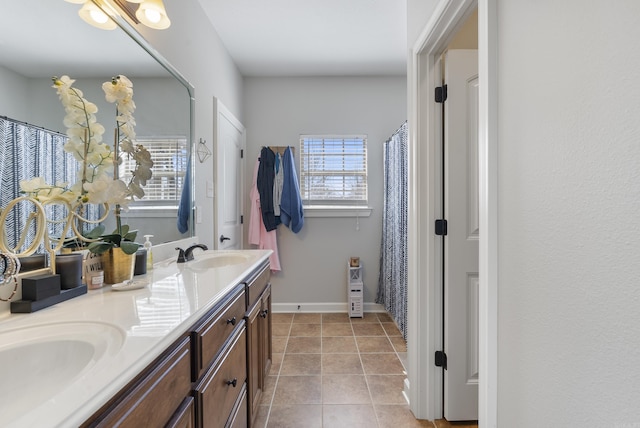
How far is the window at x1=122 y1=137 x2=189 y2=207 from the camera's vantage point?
1562 mm

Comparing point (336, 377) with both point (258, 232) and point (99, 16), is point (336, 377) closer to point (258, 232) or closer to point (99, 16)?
point (258, 232)

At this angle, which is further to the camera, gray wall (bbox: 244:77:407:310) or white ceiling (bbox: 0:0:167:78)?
gray wall (bbox: 244:77:407:310)

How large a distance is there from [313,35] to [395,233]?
1.89 meters

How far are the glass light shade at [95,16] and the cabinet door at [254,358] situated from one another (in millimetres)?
1405

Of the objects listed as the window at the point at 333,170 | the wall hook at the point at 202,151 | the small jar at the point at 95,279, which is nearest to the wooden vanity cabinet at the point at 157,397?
the small jar at the point at 95,279

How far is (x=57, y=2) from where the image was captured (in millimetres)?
1013

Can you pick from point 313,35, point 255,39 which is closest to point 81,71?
point 255,39

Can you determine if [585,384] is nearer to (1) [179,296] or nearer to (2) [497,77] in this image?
(2) [497,77]

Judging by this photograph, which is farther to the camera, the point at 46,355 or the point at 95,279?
the point at 95,279

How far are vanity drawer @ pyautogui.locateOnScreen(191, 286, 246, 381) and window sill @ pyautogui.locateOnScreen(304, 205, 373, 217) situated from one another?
198cm

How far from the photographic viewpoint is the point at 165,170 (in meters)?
1.67

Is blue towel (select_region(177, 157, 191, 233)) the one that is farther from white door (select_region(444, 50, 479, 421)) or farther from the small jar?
white door (select_region(444, 50, 479, 421))

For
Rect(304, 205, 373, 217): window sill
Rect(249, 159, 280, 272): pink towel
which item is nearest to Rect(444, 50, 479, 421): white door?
Rect(304, 205, 373, 217): window sill

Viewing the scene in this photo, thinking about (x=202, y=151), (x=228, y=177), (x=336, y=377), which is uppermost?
(x=202, y=151)
